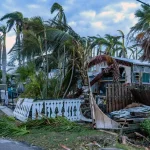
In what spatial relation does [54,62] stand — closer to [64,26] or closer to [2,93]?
[64,26]

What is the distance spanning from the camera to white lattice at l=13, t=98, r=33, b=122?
10118 mm

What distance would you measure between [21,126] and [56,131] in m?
1.40

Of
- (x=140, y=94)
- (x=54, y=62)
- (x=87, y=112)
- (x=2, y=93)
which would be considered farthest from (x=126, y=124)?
(x=2, y=93)

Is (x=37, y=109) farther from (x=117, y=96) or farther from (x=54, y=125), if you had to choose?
(x=117, y=96)

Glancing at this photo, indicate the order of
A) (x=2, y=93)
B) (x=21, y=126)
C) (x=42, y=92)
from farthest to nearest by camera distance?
1. (x=2, y=93)
2. (x=42, y=92)
3. (x=21, y=126)

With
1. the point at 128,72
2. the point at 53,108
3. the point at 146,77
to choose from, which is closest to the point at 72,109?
the point at 53,108

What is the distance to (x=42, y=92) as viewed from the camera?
441 inches

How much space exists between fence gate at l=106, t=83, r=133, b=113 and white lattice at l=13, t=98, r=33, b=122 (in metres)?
3.51

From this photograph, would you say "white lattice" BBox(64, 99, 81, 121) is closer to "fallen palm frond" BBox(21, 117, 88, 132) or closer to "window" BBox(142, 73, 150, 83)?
"fallen palm frond" BBox(21, 117, 88, 132)

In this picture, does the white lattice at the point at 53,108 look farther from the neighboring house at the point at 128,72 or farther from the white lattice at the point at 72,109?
the neighboring house at the point at 128,72

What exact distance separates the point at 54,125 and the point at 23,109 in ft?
8.49

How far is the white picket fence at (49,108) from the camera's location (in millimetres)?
10023

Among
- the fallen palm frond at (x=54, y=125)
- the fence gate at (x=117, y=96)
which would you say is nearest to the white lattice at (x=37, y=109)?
the fallen palm frond at (x=54, y=125)

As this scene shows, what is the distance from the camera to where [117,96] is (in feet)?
38.8
